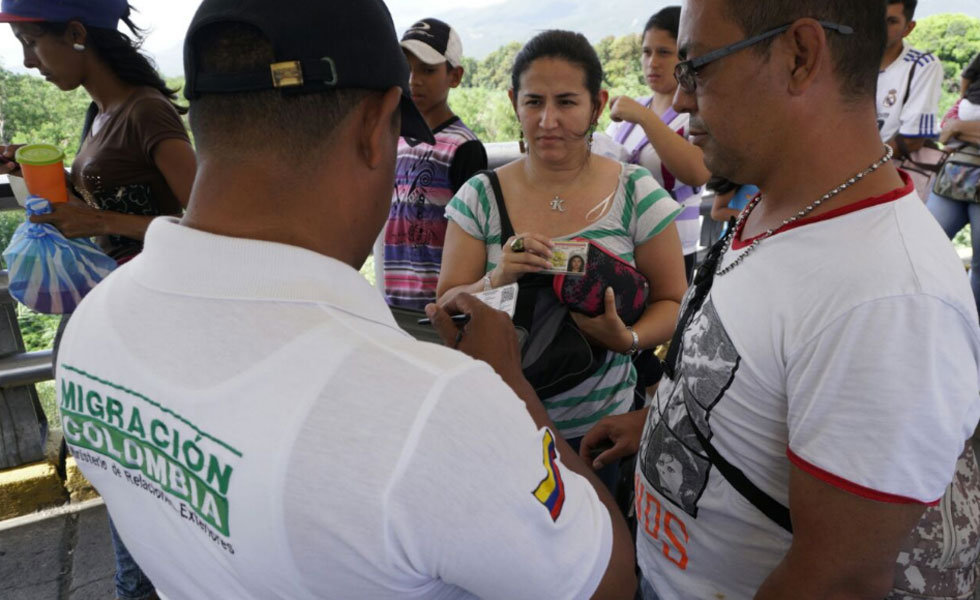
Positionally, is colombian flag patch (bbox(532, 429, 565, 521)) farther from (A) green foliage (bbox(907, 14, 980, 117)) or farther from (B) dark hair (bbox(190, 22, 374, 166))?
(A) green foliage (bbox(907, 14, 980, 117))

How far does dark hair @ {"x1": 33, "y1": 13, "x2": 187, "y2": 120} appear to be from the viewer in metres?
2.37

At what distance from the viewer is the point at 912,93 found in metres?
4.09

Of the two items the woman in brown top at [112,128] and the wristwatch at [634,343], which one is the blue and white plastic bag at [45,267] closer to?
the woman in brown top at [112,128]

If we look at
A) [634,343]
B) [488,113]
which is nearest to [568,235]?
[634,343]

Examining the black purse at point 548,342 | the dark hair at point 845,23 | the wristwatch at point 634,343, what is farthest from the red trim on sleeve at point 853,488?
the wristwatch at point 634,343

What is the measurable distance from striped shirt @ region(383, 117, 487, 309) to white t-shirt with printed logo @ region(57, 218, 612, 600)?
1.99 metres

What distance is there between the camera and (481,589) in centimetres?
84

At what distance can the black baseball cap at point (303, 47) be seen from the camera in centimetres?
88

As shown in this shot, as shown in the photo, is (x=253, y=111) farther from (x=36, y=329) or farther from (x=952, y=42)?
(x=952, y=42)

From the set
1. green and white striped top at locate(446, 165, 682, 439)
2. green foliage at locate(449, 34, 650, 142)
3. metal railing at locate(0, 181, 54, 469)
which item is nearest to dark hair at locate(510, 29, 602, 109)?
green and white striped top at locate(446, 165, 682, 439)

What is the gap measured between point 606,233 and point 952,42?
9215mm

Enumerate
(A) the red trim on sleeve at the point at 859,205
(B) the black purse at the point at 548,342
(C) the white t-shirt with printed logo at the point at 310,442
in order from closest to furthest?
(C) the white t-shirt with printed logo at the point at 310,442 < (A) the red trim on sleeve at the point at 859,205 < (B) the black purse at the point at 548,342

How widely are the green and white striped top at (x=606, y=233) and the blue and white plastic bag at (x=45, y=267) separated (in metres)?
1.30

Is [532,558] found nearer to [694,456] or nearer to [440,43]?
[694,456]
